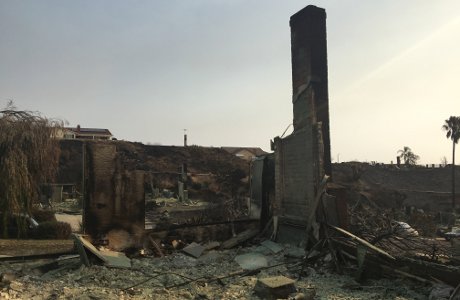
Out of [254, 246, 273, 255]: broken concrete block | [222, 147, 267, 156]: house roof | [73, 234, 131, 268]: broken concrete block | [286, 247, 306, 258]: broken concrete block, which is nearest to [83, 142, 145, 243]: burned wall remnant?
[73, 234, 131, 268]: broken concrete block

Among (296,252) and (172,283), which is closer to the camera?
(172,283)

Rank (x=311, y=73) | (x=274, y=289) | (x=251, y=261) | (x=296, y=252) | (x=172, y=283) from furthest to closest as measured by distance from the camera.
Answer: (x=311, y=73) → (x=296, y=252) → (x=251, y=261) → (x=172, y=283) → (x=274, y=289)

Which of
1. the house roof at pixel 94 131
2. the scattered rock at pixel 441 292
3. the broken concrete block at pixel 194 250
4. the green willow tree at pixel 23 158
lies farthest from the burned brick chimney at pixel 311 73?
the house roof at pixel 94 131

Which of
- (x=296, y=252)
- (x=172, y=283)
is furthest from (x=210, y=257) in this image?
(x=172, y=283)

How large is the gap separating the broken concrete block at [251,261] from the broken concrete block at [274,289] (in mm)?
1682

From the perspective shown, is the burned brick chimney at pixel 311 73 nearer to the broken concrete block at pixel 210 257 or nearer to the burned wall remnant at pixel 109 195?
the broken concrete block at pixel 210 257

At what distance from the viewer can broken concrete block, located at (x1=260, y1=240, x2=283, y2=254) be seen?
890cm

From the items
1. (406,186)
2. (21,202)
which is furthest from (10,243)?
(406,186)

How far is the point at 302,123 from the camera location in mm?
10305

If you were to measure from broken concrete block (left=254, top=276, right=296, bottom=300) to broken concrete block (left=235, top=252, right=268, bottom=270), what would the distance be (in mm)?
1682

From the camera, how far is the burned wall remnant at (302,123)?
30.1 ft

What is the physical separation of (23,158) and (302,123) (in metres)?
7.19

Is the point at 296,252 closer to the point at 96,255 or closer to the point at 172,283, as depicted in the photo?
the point at 172,283

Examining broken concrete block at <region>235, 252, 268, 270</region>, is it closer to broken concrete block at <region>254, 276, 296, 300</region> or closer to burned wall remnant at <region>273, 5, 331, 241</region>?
burned wall remnant at <region>273, 5, 331, 241</region>
